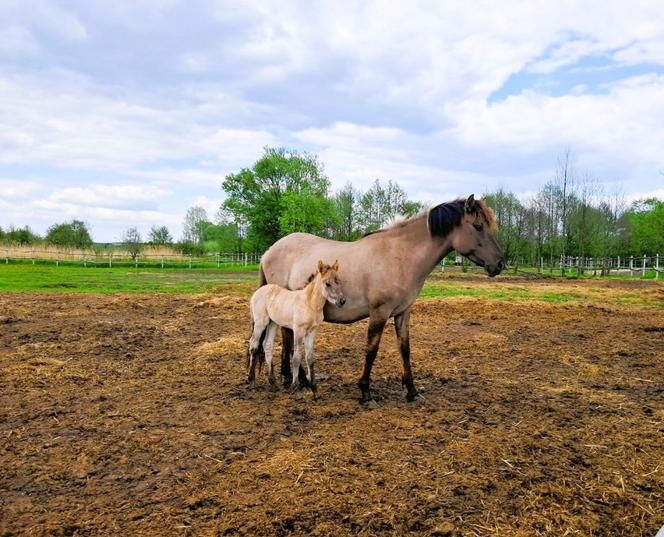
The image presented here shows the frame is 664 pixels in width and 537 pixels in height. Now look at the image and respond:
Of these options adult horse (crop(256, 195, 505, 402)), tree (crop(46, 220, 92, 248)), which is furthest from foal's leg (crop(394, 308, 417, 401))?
tree (crop(46, 220, 92, 248))

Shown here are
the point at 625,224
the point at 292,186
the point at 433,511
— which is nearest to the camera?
the point at 433,511

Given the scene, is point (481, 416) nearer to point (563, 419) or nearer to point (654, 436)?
point (563, 419)

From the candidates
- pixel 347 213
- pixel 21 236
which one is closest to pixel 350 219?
pixel 347 213

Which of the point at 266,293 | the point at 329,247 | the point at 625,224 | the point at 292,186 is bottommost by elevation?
the point at 266,293

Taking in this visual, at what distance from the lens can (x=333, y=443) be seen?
14.5ft

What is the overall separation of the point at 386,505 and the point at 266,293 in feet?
11.9

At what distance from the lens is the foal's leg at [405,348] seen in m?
5.91

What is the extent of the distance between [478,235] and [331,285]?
2.10 m

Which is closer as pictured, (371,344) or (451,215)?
(371,344)

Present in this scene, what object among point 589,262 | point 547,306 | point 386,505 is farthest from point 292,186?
point 386,505

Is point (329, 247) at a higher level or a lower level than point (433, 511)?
higher

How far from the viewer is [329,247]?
6590 mm

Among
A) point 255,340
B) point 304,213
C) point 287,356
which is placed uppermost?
point 304,213

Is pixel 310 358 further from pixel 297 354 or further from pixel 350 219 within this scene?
pixel 350 219
